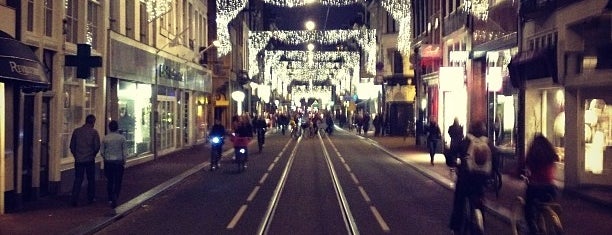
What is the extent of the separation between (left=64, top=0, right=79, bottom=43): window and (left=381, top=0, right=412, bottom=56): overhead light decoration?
107ft

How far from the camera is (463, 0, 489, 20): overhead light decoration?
91.6ft

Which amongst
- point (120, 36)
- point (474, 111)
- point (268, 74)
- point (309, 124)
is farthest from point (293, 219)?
point (268, 74)

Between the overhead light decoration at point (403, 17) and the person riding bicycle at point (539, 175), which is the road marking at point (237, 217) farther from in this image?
the overhead light decoration at point (403, 17)

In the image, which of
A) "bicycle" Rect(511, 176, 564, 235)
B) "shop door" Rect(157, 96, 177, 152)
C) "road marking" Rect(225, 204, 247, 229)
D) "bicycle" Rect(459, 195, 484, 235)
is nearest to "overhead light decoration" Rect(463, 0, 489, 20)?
"shop door" Rect(157, 96, 177, 152)

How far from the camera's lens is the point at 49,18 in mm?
18656

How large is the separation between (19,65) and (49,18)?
425cm

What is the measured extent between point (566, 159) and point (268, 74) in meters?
70.9

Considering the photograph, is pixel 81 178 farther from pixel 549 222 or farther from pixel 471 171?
pixel 549 222

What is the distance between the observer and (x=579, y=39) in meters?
19.8

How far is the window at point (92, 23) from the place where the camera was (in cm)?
2327

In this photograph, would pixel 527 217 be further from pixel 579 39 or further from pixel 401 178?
pixel 401 178

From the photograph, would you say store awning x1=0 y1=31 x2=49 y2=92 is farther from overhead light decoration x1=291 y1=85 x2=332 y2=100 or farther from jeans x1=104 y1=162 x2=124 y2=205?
overhead light decoration x1=291 y1=85 x2=332 y2=100

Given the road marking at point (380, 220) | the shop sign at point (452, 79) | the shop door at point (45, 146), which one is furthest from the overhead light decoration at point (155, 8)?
the road marking at point (380, 220)

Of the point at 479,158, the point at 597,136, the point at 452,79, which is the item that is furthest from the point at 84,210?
the point at 452,79
